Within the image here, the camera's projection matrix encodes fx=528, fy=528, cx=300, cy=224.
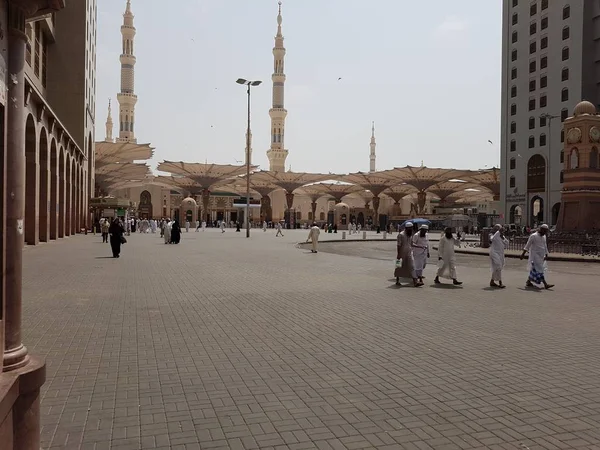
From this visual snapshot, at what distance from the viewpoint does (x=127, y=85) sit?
89.8 metres

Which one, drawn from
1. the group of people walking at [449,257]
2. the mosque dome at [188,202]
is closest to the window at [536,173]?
the mosque dome at [188,202]

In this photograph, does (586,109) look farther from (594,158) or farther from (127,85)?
(127,85)

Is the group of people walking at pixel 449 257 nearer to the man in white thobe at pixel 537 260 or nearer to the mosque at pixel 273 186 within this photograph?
the man in white thobe at pixel 537 260

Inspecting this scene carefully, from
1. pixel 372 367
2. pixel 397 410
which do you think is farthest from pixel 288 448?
pixel 372 367

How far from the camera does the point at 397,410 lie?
4.07 meters

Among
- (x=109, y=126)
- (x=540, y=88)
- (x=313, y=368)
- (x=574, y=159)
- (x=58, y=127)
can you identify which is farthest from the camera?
(x=109, y=126)

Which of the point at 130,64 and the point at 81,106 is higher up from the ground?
the point at 130,64

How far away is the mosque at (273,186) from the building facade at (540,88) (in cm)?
686

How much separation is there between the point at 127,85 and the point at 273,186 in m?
32.8

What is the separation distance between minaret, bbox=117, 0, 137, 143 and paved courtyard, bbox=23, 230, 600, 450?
85.1 metres

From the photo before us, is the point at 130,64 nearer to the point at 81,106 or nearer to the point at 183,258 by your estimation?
the point at 81,106

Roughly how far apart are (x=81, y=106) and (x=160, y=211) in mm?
43711

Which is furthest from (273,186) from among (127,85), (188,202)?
(127,85)

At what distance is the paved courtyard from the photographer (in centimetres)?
364
